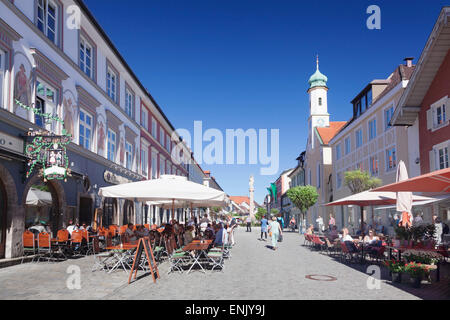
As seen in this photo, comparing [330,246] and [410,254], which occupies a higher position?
[410,254]

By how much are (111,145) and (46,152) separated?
29.8ft

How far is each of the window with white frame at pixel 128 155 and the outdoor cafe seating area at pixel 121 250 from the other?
10411 millimetres

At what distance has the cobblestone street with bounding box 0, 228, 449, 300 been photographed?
24.9ft

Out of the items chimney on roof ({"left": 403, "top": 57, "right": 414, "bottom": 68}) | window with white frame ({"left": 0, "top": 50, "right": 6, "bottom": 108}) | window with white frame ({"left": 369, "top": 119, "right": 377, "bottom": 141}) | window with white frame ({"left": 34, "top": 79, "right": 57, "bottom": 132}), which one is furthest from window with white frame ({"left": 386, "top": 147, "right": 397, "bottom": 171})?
window with white frame ({"left": 0, "top": 50, "right": 6, "bottom": 108})

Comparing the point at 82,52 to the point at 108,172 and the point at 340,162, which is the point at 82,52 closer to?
the point at 108,172

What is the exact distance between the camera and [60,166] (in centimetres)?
1276

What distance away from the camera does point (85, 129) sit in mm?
18234

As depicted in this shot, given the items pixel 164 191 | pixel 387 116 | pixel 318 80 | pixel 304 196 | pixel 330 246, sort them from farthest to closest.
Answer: pixel 318 80 < pixel 304 196 < pixel 387 116 < pixel 330 246 < pixel 164 191

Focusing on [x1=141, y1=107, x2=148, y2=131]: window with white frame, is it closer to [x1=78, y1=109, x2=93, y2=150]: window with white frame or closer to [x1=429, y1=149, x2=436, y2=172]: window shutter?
[x1=78, y1=109, x2=93, y2=150]: window with white frame

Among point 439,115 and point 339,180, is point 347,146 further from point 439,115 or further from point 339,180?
point 439,115

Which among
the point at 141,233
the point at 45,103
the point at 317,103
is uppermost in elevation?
the point at 317,103

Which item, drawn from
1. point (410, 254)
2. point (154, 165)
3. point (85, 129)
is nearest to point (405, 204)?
point (410, 254)
